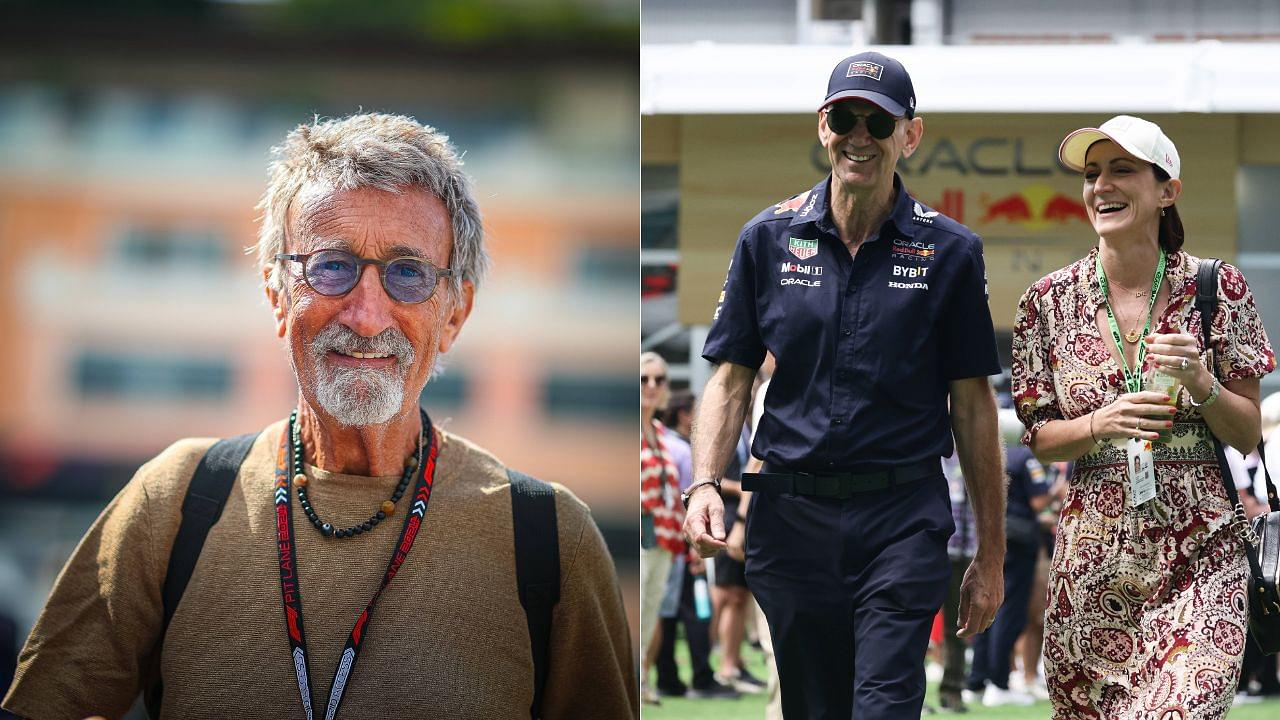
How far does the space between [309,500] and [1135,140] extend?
105 inches

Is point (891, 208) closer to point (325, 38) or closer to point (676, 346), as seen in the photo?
point (676, 346)

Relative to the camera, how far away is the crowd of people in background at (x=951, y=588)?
943cm

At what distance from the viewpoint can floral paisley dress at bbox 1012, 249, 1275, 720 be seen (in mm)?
4266

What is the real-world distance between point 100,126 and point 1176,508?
20390mm

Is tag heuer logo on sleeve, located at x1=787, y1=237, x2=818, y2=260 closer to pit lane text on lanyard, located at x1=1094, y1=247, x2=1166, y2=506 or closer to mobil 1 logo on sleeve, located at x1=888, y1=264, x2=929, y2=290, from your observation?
mobil 1 logo on sleeve, located at x1=888, y1=264, x2=929, y2=290

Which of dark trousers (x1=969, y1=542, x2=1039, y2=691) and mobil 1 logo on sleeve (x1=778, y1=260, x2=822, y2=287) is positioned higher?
mobil 1 logo on sleeve (x1=778, y1=260, x2=822, y2=287)

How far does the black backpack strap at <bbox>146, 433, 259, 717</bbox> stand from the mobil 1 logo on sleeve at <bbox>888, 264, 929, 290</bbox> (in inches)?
69.1

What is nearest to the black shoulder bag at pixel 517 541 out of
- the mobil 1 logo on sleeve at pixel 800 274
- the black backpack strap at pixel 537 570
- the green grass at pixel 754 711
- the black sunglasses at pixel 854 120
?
the black backpack strap at pixel 537 570

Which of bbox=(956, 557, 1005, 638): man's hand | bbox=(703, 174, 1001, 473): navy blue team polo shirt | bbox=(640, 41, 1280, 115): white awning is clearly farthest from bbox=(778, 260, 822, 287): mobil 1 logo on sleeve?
bbox=(640, 41, 1280, 115): white awning

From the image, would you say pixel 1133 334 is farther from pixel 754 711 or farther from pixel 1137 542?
pixel 754 711

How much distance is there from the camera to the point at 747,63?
26.7 feet

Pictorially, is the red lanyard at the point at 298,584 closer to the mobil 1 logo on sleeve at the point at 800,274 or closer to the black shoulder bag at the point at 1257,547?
the mobil 1 logo on sleeve at the point at 800,274

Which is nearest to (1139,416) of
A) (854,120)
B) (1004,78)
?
(854,120)

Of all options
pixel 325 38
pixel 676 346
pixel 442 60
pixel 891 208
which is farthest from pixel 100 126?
pixel 891 208
